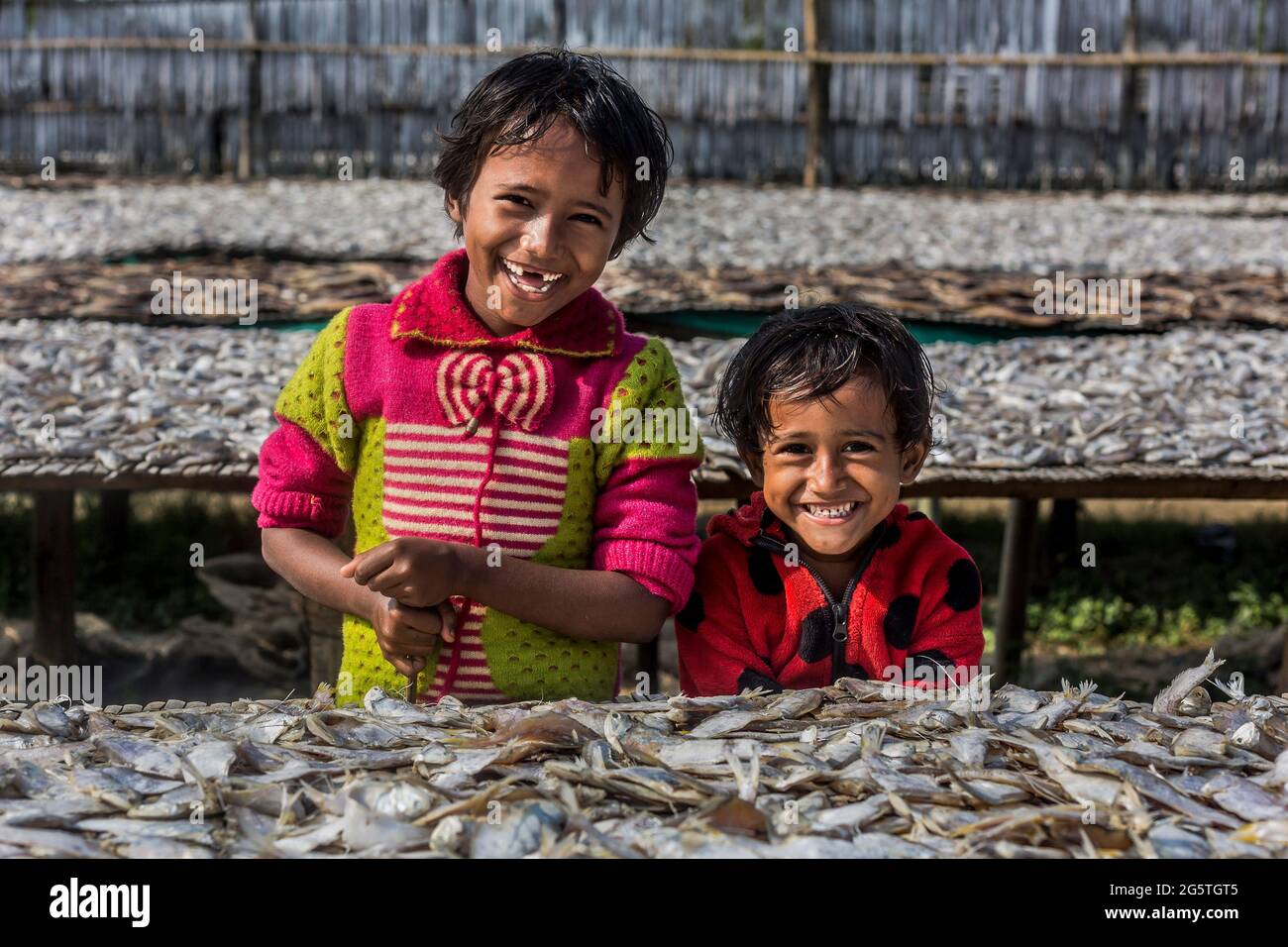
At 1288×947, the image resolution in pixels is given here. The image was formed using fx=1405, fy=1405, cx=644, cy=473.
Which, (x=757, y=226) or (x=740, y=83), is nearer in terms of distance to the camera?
(x=757, y=226)

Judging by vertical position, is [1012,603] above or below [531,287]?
below

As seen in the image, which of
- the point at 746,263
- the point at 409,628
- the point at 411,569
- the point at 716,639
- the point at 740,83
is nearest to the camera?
the point at 411,569

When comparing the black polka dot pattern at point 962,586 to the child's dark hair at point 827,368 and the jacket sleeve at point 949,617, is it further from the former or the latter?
the child's dark hair at point 827,368

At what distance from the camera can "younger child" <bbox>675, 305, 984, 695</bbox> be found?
68.2 inches

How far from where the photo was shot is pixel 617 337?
1801 millimetres

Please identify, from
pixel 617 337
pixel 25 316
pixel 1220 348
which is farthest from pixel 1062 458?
pixel 25 316

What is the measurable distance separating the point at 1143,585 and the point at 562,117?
458 cm

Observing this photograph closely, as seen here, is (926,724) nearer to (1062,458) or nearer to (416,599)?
(416,599)

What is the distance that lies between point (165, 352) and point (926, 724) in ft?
11.7

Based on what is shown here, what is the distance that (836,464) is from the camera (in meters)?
1.73

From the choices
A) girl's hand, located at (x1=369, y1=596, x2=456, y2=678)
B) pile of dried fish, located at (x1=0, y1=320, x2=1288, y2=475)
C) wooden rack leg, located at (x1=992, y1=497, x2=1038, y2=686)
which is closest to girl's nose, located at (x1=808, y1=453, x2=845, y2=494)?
girl's hand, located at (x1=369, y1=596, x2=456, y2=678)

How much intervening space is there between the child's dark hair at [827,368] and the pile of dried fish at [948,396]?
140cm

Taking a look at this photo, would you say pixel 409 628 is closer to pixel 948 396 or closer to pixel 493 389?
pixel 493 389

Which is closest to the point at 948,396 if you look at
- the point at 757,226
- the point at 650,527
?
the point at 650,527
